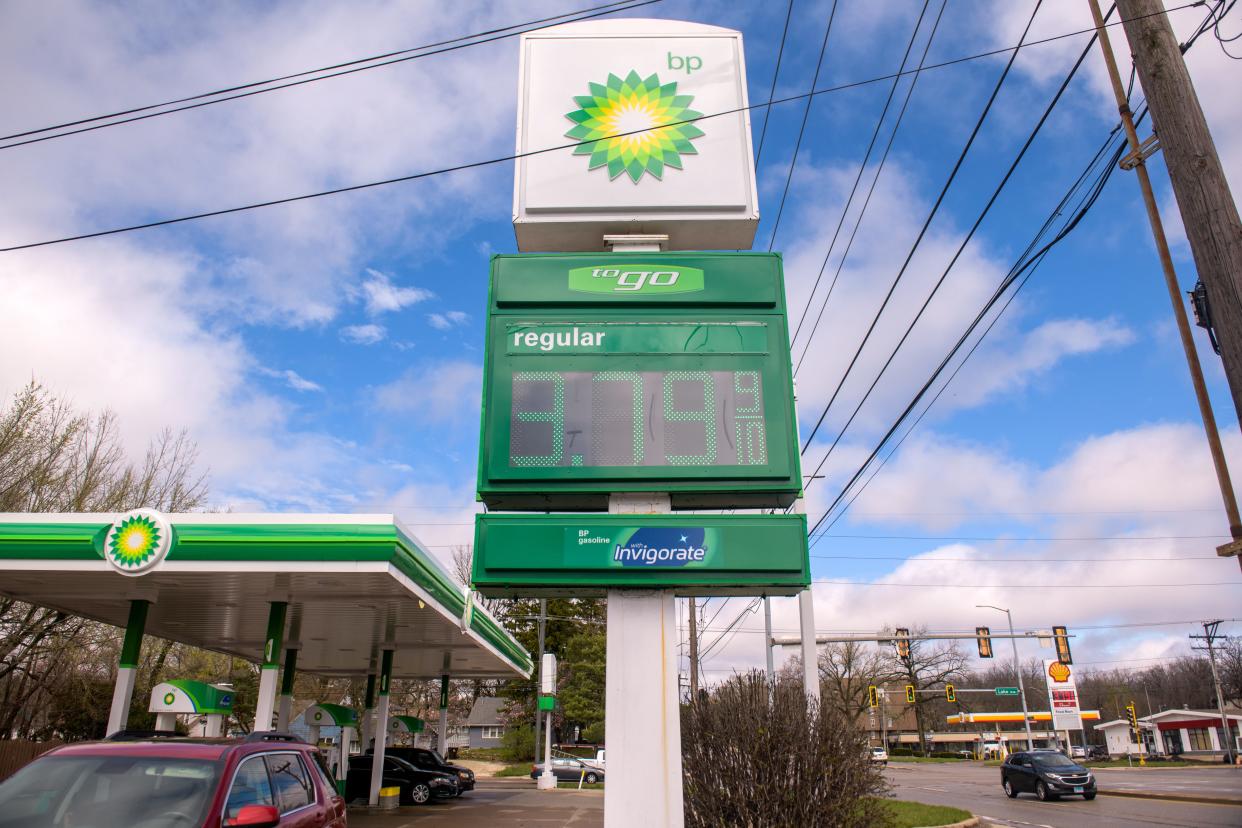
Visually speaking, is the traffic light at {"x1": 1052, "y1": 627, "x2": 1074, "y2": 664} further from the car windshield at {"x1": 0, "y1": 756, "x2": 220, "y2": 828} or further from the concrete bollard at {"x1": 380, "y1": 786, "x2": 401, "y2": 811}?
the car windshield at {"x1": 0, "y1": 756, "x2": 220, "y2": 828}

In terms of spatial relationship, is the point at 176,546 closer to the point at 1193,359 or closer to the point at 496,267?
the point at 496,267

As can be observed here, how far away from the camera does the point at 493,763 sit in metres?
54.9

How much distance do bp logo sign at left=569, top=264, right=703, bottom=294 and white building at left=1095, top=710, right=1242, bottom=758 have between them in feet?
231

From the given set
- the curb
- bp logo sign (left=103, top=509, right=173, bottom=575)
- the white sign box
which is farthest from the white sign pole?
the curb

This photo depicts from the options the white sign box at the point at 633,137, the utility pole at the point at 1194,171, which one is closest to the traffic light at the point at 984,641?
the white sign box at the point at 633,137

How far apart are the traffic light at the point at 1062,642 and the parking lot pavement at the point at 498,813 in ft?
55.5

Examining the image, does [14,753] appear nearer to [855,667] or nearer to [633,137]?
[633,137]

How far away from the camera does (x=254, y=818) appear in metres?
5.18

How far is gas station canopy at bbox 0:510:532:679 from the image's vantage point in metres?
11.5

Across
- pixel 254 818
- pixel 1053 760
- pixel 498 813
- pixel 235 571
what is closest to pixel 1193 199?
pixel 254 818

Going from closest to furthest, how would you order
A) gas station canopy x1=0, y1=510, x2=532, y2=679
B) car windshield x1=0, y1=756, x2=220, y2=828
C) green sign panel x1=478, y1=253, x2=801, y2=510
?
car windshield x1=0, y1=756, x2=220, y2=828 < green sign panel x1=478, y1=253, x2=801, y2=510 < gas station canopy x1=0, y1=510, x2=532, y2=679

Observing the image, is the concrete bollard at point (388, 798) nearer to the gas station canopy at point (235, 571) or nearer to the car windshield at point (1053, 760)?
the gas station canopy at point (235, 571)

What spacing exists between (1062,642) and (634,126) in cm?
2723

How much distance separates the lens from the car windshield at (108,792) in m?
5.12
